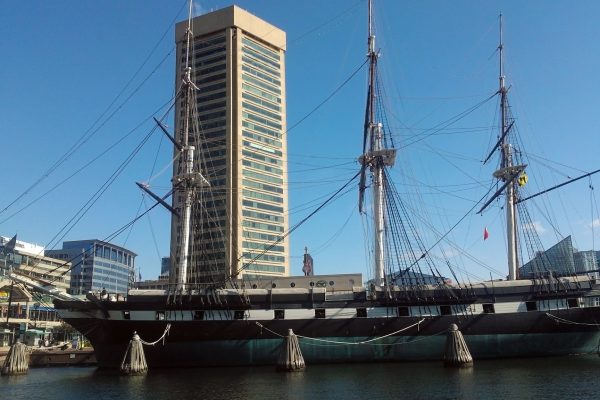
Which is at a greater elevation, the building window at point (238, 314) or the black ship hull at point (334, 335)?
the building window at point (238, 314)

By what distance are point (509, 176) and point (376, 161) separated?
1457 centimetres

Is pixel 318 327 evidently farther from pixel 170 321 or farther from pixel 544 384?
pixel 544 384

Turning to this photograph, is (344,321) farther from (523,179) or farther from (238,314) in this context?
(523,179)

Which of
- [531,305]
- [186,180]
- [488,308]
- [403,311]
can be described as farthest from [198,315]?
[531,305]

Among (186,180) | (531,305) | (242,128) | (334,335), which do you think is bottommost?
(334,335)

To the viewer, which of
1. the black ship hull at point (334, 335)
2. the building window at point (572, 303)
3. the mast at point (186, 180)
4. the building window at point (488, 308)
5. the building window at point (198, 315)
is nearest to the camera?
the black ship hull at point (334, 335)

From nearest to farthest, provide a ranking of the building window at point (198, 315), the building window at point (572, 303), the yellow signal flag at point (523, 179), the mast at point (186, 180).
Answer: the building window at point (198, 315)
the building window at point (572, 303)
the mast at point (186, 180)
the yellow signal flag at point (523, 179)

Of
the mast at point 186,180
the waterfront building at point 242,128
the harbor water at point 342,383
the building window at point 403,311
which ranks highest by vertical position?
the waterfront building at point 242,128

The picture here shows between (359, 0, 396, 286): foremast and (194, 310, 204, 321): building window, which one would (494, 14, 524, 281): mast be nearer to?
(359, 0, 396, 286): foremast

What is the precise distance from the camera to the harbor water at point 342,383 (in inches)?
876

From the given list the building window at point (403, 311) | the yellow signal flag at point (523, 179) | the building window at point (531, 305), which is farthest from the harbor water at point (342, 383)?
the yellow signal flag at point (523, 179)

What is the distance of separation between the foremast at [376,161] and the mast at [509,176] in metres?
12.3

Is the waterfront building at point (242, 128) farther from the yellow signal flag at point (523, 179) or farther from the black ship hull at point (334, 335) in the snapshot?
the black ship hull at point (334, 335)

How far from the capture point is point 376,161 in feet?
146
